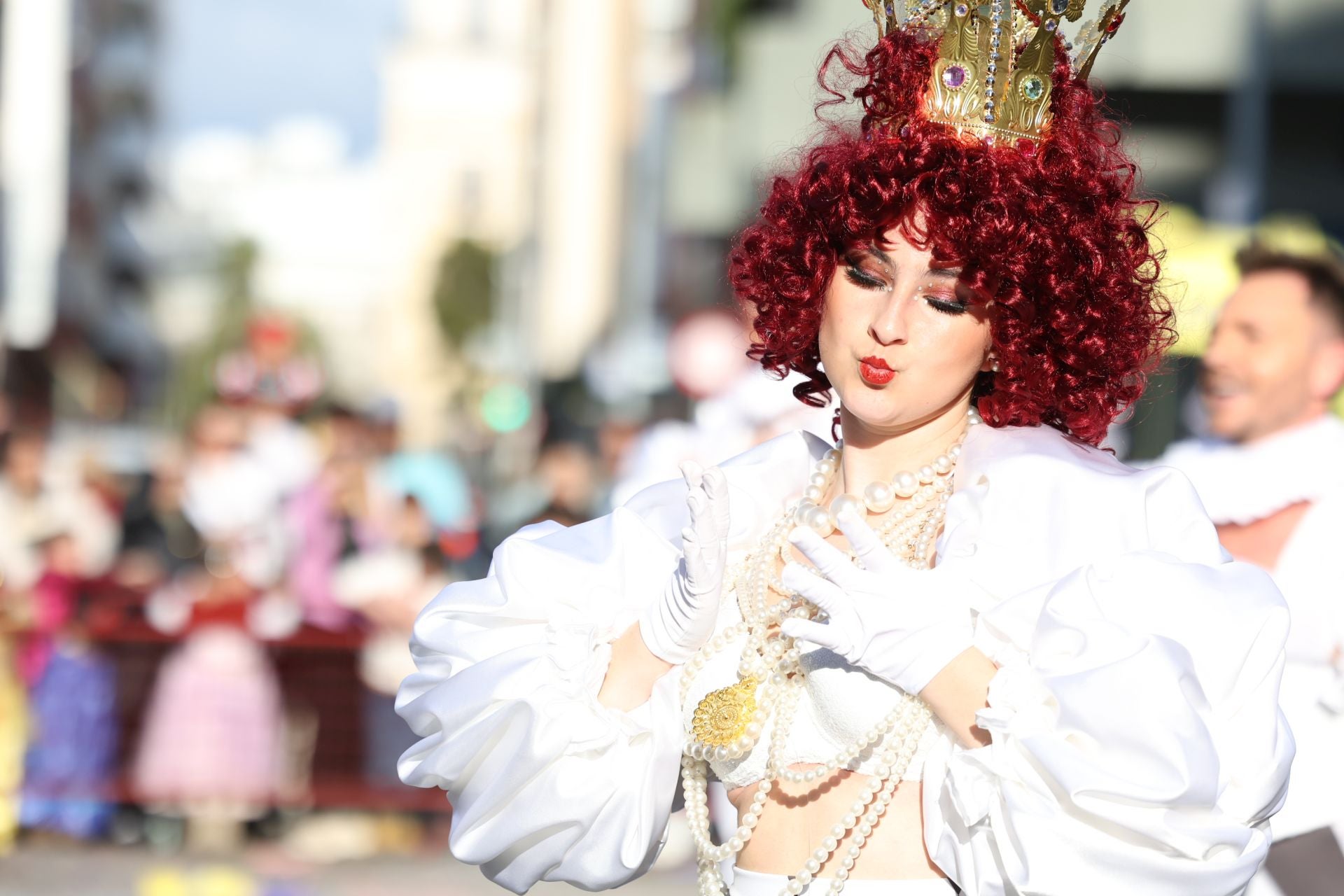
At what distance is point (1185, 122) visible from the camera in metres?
11.0

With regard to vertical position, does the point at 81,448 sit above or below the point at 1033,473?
below

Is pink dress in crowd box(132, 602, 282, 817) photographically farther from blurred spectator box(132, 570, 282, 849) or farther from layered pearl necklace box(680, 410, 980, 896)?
layered pearl necklace box(680, 410, 980, 896)

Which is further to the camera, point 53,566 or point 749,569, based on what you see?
point 53,566

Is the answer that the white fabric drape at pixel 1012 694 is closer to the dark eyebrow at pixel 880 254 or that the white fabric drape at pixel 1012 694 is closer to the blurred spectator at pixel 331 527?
the dark eyebrow at pixel 880 254

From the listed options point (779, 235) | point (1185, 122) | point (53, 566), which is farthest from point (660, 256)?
point (779, 235)


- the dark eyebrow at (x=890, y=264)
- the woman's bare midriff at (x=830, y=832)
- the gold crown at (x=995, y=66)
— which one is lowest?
the woman's bare midriff at (x=830, y=832)

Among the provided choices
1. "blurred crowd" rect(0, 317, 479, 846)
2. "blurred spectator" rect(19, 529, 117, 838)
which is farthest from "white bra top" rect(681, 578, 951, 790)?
"blurred spectator" rect(19, 529, 117, 838)

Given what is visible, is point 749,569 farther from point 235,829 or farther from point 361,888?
point 235,829

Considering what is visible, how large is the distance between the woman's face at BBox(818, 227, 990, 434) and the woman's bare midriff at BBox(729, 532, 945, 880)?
0.55 meters

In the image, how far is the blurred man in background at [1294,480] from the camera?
3553 mm

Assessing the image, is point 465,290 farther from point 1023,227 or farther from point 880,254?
point 1023,227

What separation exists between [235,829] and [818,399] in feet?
17.5

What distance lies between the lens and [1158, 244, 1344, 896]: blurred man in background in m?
3.55

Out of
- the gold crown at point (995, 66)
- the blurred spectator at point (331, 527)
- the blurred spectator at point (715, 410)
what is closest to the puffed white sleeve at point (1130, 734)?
the gold crown at point (995, 66)
